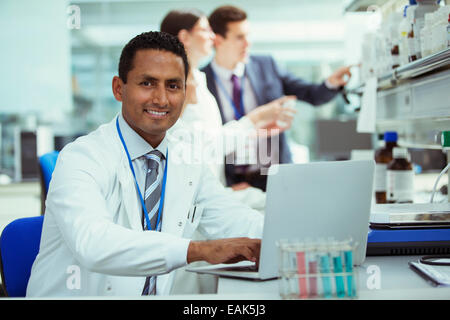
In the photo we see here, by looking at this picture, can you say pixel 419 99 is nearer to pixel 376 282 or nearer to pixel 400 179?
pixel 400 179

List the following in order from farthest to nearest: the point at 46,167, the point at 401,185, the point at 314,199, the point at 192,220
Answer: the point at 46,167
the point at 401,185
the point at 192,220
the point at 314,199

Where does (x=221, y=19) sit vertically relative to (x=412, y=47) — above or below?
above

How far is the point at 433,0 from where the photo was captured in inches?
66.1

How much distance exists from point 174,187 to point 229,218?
0.57ft

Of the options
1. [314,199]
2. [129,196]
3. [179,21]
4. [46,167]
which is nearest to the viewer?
[314,199]

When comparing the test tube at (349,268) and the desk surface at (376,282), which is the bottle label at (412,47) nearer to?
the desk surface at (376,282)

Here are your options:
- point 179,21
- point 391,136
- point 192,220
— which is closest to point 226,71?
point 179,21

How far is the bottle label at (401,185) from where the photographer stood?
1768mm

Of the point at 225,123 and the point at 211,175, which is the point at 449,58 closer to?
the point at 211,175

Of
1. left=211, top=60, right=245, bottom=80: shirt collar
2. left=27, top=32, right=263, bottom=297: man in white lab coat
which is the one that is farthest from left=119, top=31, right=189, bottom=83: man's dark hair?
left=211, top=60, right=245, bottom=80: shirt collar

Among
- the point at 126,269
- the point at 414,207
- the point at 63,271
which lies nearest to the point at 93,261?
the point at 126,269

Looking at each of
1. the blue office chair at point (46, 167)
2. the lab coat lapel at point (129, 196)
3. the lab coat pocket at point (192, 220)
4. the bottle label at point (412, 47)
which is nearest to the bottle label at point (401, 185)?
the bottle label at point (412, 47)

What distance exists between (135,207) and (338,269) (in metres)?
0.59

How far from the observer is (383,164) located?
6.55ft
